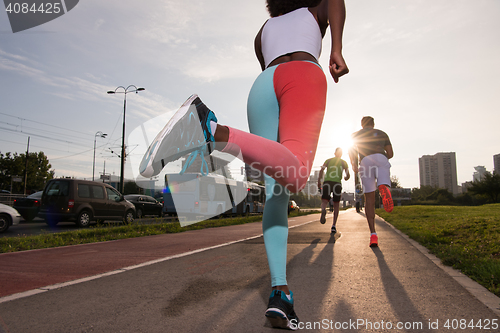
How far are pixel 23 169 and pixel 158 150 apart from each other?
172ft

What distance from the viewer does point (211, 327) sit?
1767 mm

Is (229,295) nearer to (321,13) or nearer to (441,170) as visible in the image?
(321,13)

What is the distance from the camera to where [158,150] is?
161 centimetres

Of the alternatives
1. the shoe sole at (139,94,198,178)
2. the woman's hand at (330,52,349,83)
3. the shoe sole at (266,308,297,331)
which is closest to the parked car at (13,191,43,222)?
the shoe sole at (139,94,198,178)

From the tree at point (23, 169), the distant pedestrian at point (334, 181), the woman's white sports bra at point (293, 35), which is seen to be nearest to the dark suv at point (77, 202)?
the distant pedestrian at point (334, 181)

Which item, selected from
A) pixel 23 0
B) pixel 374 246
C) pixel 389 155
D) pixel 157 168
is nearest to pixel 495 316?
pixel 157 168

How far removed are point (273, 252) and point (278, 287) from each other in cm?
20

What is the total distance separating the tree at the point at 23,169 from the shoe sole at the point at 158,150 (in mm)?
51861

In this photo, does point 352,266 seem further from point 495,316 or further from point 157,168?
point 157,168

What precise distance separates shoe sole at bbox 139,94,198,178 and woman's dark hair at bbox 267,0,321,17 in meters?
1.08

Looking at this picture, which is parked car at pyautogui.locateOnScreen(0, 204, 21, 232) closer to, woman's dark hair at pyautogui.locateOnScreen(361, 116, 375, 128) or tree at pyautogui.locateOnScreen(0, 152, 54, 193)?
woman's dark hair at pyautogui.locateOnScreen(361, 116, 375, 128)

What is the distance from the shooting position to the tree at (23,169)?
43938 mm

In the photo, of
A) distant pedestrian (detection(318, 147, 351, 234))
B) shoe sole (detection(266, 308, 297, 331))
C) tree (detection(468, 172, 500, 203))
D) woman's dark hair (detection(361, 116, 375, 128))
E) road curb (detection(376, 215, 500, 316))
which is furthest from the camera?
tree (detection(468, 172, 500, 203))

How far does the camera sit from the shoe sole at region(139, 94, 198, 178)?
63.1 inches
